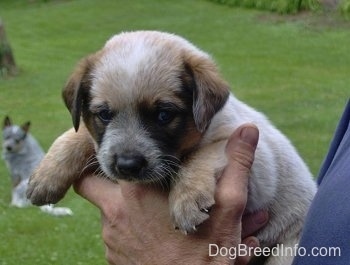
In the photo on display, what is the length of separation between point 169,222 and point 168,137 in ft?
0.99

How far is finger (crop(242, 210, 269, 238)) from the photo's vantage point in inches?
125

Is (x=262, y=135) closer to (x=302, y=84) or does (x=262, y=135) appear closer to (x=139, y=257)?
(x=139, y=257)

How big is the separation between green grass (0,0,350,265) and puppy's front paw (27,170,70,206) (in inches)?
102

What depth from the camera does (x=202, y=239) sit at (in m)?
2.89

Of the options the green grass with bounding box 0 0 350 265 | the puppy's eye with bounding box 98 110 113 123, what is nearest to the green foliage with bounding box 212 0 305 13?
the green grass with bounding box 0 0 350 265

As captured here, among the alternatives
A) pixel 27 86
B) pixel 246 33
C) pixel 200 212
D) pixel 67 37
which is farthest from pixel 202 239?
pixel 67 37

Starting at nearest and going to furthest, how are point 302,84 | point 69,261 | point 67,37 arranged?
point 69,261 < point 302,84 < point 67,37

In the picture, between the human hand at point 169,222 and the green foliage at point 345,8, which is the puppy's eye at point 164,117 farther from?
the green foliage at point 345,8

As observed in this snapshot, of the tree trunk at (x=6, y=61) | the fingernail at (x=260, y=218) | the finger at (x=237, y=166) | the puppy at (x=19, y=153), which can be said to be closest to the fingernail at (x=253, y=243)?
the fingernail at (x=260, y=218)

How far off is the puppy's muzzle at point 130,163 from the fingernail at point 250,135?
1.14 ft

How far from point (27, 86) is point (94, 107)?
13738 mm

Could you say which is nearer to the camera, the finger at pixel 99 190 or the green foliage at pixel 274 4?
the finger at pixel 99 190

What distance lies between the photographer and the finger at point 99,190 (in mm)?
3209

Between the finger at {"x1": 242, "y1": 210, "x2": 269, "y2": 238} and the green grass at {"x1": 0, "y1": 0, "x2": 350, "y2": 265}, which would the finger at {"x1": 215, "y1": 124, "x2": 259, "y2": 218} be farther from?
the green grass at {"x1": 0, "y1": 0, "x2": 350, "y2": 265}
